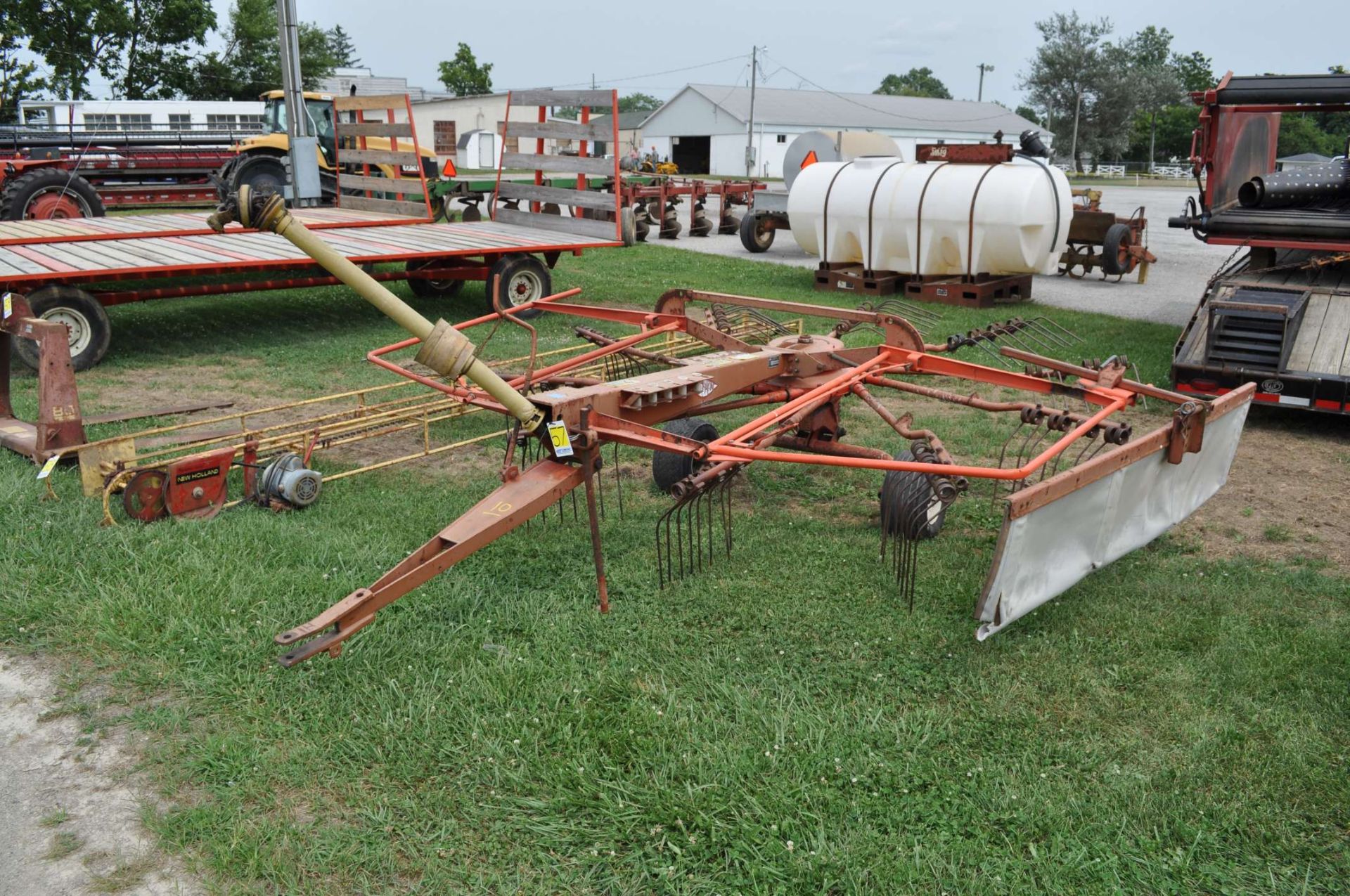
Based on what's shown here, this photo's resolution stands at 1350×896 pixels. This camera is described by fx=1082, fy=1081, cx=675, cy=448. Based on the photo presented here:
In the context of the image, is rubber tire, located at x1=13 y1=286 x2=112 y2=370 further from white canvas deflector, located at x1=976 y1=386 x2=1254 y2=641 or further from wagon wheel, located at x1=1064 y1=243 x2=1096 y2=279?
wagon wheel, located at x1=1064 y1=243 x2=1096 y2=279

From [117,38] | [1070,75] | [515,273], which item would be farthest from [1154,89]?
[515,273]

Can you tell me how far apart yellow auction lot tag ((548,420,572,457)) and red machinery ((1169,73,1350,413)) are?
5.18 m

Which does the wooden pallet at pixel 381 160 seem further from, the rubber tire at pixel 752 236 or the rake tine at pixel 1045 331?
the rake tine at pixel 1045 331

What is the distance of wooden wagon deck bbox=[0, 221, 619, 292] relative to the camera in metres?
7.96

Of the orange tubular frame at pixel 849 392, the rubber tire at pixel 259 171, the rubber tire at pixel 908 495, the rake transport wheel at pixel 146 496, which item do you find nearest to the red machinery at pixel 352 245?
the orange tubular frame at pixel 849 392

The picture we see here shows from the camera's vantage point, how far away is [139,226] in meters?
10.5

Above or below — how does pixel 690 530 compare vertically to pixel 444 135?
below

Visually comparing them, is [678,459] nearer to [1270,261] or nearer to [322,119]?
[1270,261]

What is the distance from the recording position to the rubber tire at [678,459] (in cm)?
550

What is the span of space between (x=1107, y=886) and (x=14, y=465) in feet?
17.7

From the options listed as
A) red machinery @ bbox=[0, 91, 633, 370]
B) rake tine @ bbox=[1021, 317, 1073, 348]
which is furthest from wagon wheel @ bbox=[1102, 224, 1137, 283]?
red machinery @ bbox=[0, 91, 633, 370]

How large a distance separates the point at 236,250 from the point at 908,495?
656 centimetres

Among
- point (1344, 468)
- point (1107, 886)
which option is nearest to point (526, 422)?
point (1107, 886)

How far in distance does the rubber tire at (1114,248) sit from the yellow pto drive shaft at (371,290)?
37.6ft
